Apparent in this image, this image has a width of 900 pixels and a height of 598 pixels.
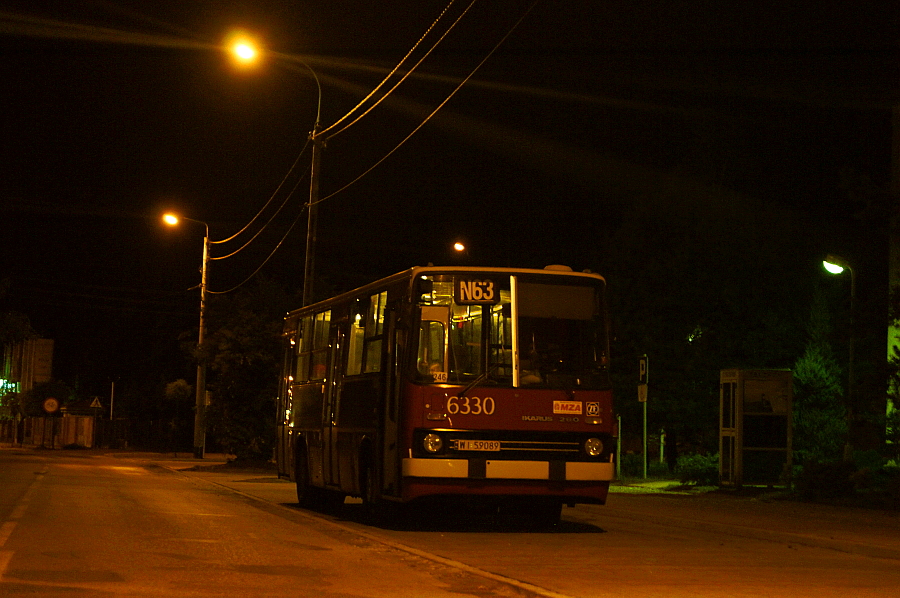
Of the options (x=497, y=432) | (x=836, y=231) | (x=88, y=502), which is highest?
(x=836, y=231)

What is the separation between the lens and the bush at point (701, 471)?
27469 mm

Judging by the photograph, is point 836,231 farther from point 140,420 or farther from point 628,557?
point 140,420

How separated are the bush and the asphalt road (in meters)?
4.09

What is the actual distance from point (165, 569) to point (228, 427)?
30.7 m

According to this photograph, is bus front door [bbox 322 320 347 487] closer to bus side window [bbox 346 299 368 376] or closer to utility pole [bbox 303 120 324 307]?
bus side window [bbox 346 299 368 376]

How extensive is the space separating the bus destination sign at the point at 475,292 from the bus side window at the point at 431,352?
488mm

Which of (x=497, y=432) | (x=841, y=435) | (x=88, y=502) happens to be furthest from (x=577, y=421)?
(x=841, y=435)

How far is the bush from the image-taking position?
27.5 meters

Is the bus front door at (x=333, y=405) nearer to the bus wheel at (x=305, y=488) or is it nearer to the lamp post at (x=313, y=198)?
the bus wheel at (x=305, y=488)

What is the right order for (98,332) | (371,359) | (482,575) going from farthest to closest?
(98,332) < (371,359) < (482,575)

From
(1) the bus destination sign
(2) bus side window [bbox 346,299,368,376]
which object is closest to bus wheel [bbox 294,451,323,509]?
(2) bus side window [bbox 346,299,368,376]

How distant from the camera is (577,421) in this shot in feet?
54.1

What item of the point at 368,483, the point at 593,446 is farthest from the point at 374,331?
the point at 593,446

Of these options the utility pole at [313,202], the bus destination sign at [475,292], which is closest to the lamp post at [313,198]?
the utility pole at [313,202]
